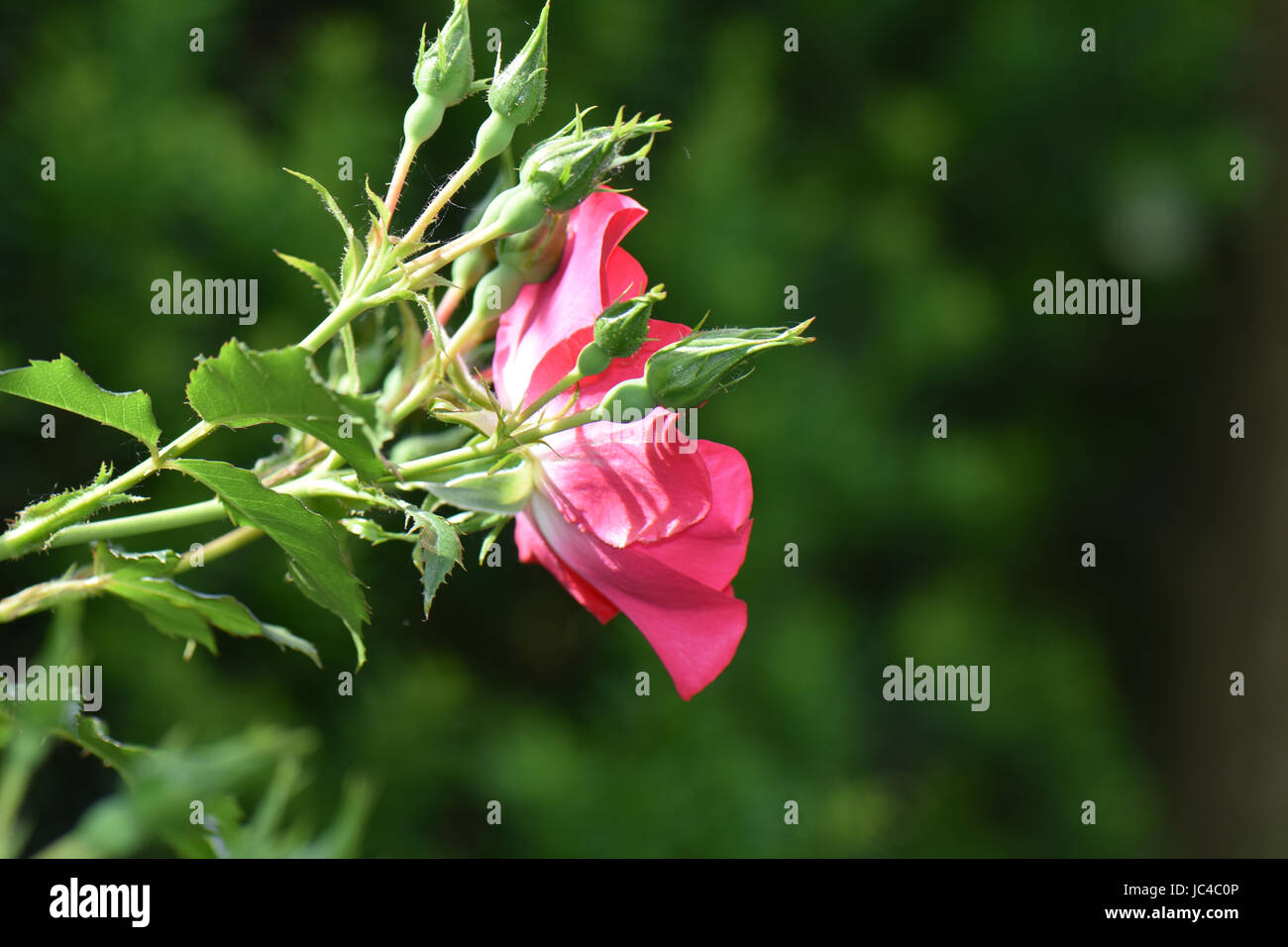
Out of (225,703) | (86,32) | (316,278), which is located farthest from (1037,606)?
(316,278)

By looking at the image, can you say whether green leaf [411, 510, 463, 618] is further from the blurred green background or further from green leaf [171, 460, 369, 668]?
the blurred green background

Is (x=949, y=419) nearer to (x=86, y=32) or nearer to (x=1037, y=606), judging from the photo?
(x=1037, y=606)

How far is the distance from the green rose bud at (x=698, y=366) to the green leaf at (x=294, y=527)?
8 cm

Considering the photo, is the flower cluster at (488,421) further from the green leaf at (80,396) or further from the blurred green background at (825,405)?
the blurred green background at (825,405)

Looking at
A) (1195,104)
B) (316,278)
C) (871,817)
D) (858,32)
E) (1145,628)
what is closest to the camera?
(316,278)

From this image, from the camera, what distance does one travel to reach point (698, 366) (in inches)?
11.1

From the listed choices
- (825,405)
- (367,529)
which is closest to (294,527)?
(367,529)

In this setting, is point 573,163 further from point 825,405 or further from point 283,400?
point 825,405

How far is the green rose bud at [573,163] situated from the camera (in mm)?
285

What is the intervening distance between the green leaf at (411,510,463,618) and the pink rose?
0.05 m

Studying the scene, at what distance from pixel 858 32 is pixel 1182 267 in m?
0.72

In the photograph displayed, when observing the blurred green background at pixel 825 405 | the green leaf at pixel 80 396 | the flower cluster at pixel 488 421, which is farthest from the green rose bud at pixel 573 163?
the blurred green background at pixel 825 405

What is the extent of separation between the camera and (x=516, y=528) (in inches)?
13.8

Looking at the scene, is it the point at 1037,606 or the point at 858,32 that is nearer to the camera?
the point at 858,32
